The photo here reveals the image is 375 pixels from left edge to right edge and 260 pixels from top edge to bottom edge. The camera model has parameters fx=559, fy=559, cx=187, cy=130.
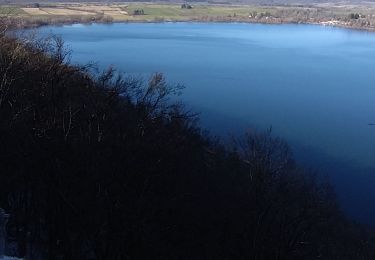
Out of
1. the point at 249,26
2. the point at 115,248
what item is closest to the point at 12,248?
the point at 115,248

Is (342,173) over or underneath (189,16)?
underneath

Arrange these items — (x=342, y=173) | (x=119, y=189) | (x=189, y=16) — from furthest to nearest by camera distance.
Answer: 1. (x=189, y=16)
2. (x=342, y=173)
3. (x=119, y=189)

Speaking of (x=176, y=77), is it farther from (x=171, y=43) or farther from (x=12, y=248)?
(x=12, y=248)

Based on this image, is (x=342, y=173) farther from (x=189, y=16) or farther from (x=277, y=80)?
(x=189, y=16)

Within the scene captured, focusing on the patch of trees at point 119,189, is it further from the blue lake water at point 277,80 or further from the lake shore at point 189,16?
the lake shore at point 189,16

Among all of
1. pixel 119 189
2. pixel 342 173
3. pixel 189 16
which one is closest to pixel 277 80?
pixel 342 173

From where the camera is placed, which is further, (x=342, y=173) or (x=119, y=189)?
(x=342, y=173)

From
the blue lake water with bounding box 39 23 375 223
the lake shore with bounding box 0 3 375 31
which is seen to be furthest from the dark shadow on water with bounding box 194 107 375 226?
the lake shore with bounding box 0 3 375 31
